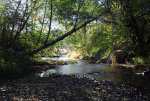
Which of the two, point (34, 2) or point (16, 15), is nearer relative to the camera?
point (16, 15)

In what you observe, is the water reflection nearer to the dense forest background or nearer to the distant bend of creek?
the distant bend of creek

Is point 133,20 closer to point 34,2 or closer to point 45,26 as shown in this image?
point 45,26

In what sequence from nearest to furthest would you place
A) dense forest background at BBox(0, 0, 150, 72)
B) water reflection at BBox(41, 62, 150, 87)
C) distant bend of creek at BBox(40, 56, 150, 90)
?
distant bend of creek at BBox(40, 56, 150, 90), water reflection at BBox(41, 62, 150, 87), dense forest background at BBox(0, 0, 150, 72)

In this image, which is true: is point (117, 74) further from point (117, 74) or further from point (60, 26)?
point (60, 26)

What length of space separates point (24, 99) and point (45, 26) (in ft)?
37.5

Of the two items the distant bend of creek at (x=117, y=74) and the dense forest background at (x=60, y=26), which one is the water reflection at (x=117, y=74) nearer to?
the distant bend of creek at (x=117, y=74)

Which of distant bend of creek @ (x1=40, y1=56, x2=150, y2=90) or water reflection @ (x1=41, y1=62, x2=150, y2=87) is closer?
distant bend of creek @ (x1=40, y1=56, x2=150, y2=90)

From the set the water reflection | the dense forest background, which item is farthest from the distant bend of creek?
the dense forest background

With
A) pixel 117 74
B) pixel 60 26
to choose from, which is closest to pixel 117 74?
pixel 117 74

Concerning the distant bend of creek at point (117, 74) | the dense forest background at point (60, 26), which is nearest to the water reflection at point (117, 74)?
the distant bend of creek at point (117, 74)

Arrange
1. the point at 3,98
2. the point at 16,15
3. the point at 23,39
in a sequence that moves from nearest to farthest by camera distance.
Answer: the point at 3,98 → the point at 16,15 → the point at 23,39

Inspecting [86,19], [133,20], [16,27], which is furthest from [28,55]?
[133,20]

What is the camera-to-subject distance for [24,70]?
14453mm

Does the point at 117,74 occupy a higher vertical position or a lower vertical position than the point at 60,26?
lower
